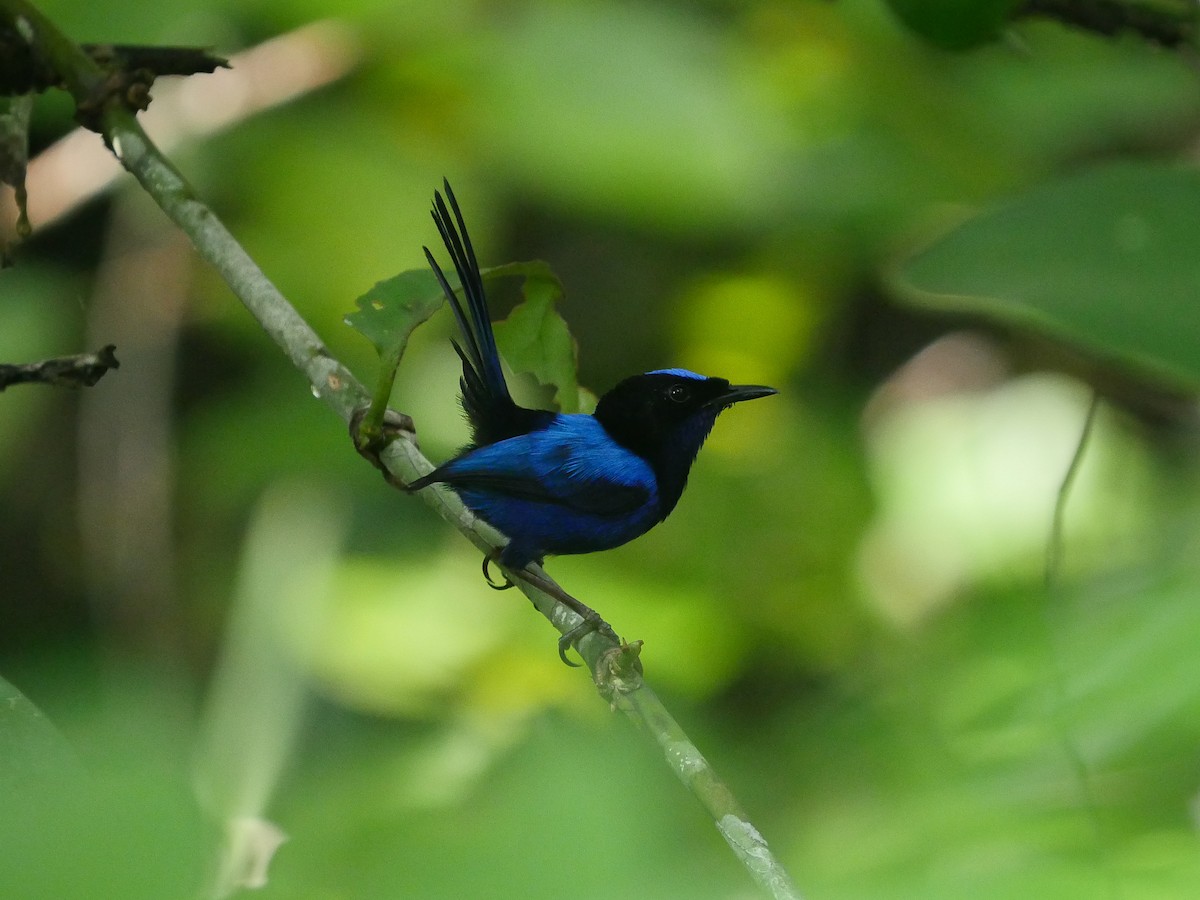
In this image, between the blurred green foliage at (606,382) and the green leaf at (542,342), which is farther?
the blurred green foliage at (606,382)

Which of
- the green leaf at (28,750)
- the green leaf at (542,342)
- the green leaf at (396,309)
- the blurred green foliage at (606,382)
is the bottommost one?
the blurred green foliage at (606,382)

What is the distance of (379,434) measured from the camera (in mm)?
2062

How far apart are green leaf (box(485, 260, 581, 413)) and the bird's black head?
3.08 ft

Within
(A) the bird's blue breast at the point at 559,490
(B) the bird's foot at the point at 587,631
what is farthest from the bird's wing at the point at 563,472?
(B) the bird's foot at the point at 587,631

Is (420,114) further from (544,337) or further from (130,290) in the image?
(544,337)

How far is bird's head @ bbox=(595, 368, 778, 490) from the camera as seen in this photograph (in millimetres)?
3479

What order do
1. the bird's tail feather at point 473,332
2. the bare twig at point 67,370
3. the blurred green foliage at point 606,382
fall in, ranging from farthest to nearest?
the blurred green foliage at point 606,382 → the bird's tail feather at point 473,332 → the bare twig at point 67,370

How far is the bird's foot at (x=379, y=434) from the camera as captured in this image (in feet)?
Result: 6.76

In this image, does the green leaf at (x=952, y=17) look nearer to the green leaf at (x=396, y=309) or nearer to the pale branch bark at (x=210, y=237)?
the green leaf at (x=396, y=309)

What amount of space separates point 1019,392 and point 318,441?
257 cm

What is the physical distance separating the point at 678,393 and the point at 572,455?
0.49 metres

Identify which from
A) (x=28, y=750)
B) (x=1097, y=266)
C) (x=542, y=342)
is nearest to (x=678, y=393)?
(x=542, y=342)

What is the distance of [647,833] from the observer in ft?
1.84

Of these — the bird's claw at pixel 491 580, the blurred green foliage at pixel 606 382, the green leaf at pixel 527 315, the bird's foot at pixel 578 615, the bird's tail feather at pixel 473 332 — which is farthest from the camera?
the blurred green foliage at pixel 606 382
